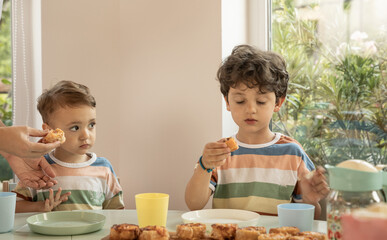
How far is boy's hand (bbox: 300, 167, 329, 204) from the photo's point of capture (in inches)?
59.1

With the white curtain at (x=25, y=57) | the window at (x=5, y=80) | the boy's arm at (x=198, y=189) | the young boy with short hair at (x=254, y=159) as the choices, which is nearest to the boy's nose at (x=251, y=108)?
the young boy with short hair at (x=254, y=159)

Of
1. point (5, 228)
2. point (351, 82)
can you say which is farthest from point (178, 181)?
point (5, 228)

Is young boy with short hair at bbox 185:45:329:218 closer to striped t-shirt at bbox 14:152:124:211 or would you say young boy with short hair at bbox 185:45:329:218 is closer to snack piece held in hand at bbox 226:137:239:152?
snack piece held in hand at bbox 226:137:239:152

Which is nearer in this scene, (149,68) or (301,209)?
(301,209)

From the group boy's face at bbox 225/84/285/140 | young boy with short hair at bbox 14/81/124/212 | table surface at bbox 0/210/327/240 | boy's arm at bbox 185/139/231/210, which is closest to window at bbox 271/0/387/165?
boy's face at bbox 225/84/285/140

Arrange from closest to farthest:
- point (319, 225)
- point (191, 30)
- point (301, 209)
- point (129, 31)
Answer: point (301, 209), point (319, 225), point (191, 30), point (129, 31)

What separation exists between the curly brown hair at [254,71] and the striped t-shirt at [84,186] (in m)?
0.58

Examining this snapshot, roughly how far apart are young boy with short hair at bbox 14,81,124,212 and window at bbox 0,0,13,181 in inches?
26.2

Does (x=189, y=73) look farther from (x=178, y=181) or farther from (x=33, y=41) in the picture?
(x=33, y=41)

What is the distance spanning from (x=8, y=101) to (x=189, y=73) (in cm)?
101

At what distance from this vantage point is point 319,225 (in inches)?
53.7

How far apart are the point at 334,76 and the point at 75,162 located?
1.15m

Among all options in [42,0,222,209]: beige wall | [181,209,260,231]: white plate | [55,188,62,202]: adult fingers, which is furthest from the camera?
[42,0,222,209]: beige wall

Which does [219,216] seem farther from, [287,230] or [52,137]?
[52,137]
